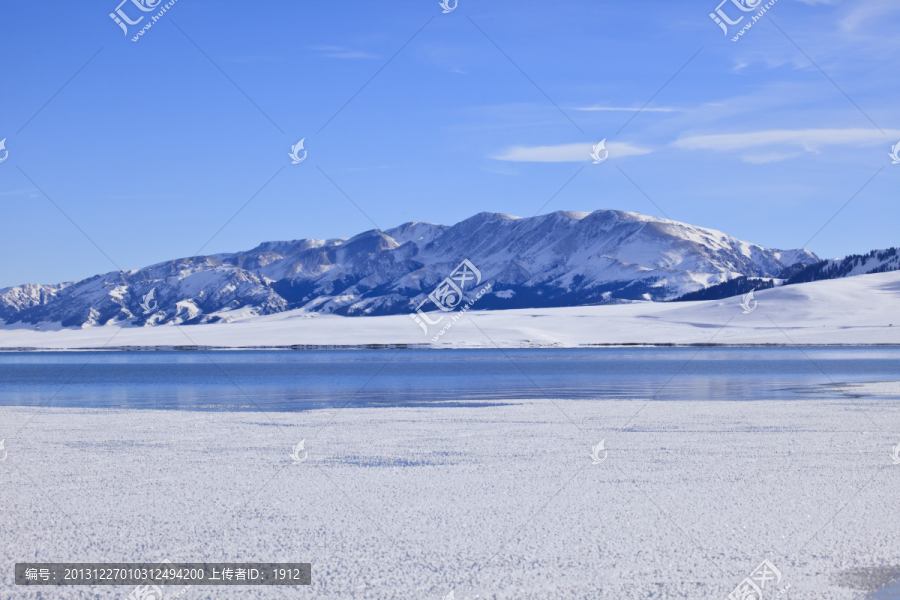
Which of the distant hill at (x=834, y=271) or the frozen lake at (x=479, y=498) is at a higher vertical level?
the distant hill at (x=834, y=271)

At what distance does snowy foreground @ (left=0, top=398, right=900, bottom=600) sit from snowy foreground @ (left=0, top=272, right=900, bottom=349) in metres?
69.1

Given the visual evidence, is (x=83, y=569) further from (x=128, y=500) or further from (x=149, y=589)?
(x=128, y=500)

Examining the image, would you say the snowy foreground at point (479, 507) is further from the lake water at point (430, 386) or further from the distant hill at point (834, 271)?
the distant hill at point (834, 271)

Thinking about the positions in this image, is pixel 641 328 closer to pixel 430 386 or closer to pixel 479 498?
pixel 430 386

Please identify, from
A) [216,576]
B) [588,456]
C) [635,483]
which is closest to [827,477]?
[635,483]

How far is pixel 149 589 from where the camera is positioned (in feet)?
25.1

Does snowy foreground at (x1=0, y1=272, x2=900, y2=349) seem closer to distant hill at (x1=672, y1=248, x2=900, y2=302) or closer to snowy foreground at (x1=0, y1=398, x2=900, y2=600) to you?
distant hill at (x1=672, y1=248, x2=900, y2=302)

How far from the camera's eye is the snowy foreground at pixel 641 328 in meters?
86.4

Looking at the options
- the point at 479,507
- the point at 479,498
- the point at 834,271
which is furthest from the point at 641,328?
the point at 834,271

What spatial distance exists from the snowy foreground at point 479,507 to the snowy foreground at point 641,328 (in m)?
69.1

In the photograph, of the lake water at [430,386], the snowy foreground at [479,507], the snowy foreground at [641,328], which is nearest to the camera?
the snowy foreground at [479,507]

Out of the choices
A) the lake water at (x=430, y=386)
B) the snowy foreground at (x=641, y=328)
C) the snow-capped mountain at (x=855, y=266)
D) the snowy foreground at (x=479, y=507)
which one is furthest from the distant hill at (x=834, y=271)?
the snowy foreground at (x=479, y=507)

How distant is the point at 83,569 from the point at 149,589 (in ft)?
3.42

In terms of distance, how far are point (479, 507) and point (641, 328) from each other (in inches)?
3499
